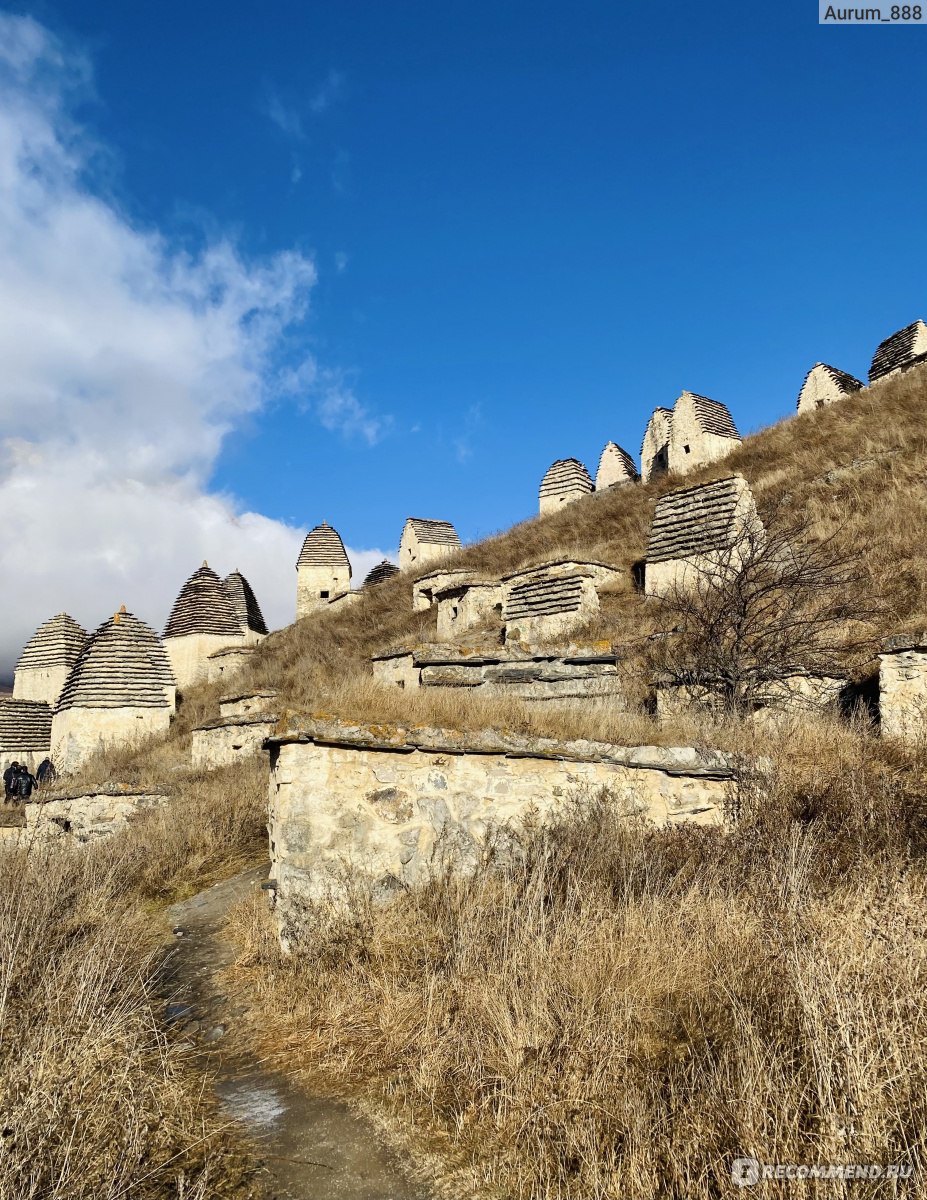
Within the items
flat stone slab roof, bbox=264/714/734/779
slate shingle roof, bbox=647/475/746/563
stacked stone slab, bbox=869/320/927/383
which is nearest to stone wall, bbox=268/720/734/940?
flat stone slab roof, bbox=264/714/734/779

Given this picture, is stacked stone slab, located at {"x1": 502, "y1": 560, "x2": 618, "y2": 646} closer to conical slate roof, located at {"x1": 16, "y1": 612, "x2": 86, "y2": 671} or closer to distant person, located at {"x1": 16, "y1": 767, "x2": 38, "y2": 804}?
distant person, located at {"x1": 16, "y1": 767, "x2": 38, "y2": 804}

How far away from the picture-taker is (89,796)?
12.6 metres

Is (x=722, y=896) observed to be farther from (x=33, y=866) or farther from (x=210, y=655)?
(x=210, y=655)

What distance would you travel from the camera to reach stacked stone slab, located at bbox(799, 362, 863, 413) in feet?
102

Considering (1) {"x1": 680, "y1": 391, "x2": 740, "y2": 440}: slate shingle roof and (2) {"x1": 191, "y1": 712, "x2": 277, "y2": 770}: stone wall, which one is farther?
(1) {"x1": 680, "y1": 391, "x2": 740, "y2": 440}: slate shingle roof

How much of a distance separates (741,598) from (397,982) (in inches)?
290

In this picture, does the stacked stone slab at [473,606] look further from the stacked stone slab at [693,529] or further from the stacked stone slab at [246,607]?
the stacked stone slab at [246,607]

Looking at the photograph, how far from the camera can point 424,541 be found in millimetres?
37844

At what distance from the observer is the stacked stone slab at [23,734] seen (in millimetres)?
22406

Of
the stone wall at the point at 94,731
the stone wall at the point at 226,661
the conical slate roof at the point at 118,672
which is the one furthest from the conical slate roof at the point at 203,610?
the stone wall at the point at 94,731

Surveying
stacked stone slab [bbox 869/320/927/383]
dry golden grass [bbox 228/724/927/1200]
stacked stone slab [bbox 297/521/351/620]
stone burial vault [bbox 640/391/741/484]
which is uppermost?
Answer: stacked stone slab [bbox 869/320/927/383]

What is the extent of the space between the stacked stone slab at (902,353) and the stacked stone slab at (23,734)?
31.3 m

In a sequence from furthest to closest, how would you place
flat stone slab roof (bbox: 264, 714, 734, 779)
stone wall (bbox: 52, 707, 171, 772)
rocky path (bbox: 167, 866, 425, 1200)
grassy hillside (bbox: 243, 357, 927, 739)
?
stone wall (bbox: 52, 707, 171, 772), grassy hillside (bbox: 243, 357, 927, 739), flat stone slab roof (bbox: 264, 714, 734, 779), rocky path (bbox: 167, 866, 425, 1200)

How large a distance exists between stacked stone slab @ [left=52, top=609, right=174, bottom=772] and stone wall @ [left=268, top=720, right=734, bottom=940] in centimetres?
1510
